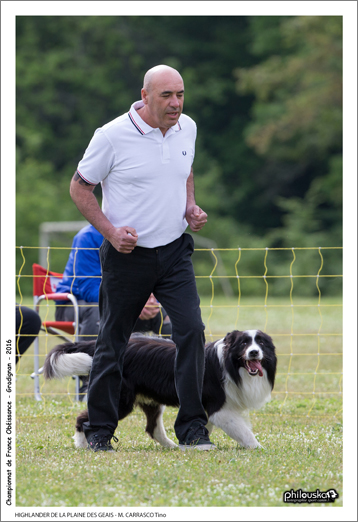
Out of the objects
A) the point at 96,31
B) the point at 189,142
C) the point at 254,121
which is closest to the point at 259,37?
Result: the point at 254,121

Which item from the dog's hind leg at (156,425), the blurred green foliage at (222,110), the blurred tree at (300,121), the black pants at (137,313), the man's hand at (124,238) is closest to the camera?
the man's hand at (124,238)

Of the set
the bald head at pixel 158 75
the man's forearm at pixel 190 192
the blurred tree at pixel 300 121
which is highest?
the blurred tree at pixel 300 121

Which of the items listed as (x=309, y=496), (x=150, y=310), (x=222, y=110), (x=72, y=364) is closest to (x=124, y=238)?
(x=72, y=364)

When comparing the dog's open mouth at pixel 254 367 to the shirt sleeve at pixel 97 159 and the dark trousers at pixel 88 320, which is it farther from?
the dark trousers at pixel 88 320

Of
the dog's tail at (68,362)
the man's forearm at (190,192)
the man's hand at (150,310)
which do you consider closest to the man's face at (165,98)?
the man's forearm at (190,192)

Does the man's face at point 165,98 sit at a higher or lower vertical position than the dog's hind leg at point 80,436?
higher

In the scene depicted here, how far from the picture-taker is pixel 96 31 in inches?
1045

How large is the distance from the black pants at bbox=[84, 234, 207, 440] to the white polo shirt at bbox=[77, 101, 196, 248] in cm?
12

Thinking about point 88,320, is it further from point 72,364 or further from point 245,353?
point 245,353

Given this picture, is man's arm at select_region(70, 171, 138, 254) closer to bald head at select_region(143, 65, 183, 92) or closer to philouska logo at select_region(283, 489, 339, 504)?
bald head at select_region(143, 65, 183, 92)

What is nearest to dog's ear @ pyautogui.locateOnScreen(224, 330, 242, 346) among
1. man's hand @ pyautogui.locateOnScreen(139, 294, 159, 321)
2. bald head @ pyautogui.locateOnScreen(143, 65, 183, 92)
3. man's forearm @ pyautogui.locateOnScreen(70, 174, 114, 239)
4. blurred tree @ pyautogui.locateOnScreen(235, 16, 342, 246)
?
man's forearm @ pyautogui.locateOnScreen(70, 174, 114, 239)

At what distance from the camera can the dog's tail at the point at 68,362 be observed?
13.2ft

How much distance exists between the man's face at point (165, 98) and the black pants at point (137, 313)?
0.67 m

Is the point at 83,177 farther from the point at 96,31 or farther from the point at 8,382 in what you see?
the point at 96,31
